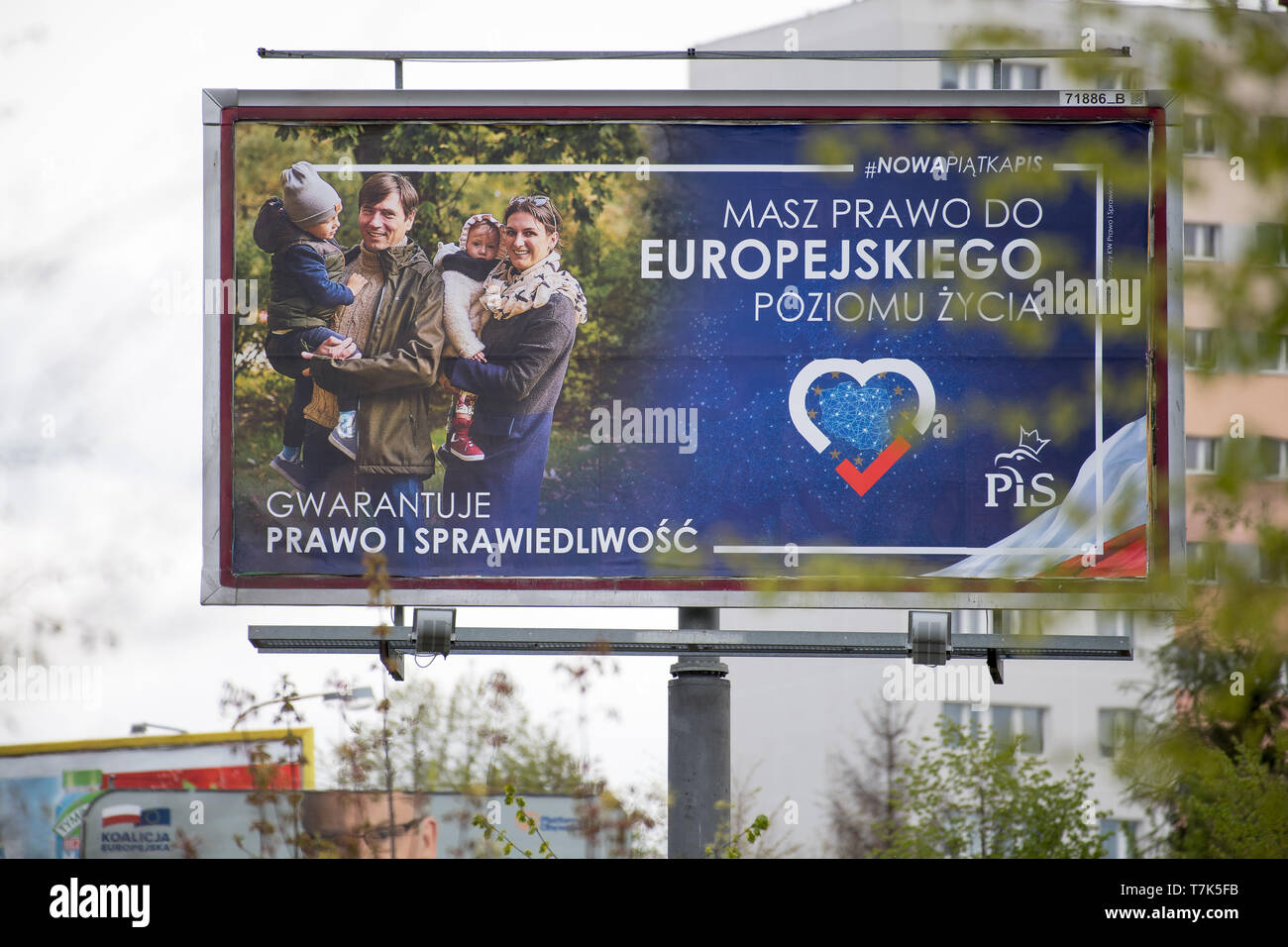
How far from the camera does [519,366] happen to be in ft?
32.3

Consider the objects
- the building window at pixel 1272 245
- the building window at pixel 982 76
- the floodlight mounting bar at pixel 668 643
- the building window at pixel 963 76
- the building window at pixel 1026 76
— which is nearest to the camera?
the building window at pixel 1272 245

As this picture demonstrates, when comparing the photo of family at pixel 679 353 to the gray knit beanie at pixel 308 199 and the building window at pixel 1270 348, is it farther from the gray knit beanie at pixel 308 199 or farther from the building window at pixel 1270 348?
the building window at pixel 1270 348

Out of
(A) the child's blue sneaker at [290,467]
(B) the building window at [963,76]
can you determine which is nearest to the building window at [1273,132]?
(A) the child's blue sneaker at [290,467]

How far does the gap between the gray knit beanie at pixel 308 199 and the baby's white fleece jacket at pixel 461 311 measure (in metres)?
0.68

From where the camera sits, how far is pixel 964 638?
31.8ft

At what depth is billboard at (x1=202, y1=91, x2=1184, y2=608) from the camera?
970cm

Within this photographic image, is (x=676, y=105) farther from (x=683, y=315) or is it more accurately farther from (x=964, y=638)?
(x=964, y=638)

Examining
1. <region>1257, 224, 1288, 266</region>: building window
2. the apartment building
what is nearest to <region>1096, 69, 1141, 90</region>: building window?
<region>1257, 224, 1288, 266</region>: building window

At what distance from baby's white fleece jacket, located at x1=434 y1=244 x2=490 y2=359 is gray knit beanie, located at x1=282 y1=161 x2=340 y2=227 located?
26.6 inches

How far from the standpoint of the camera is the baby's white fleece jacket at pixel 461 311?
9.85 metres

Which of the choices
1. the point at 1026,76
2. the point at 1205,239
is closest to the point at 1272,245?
the point at 1205,239
